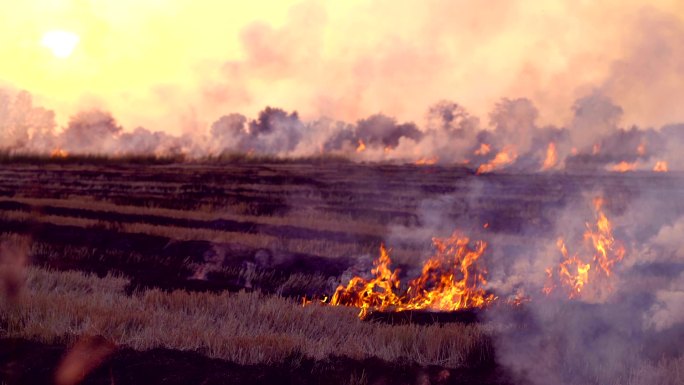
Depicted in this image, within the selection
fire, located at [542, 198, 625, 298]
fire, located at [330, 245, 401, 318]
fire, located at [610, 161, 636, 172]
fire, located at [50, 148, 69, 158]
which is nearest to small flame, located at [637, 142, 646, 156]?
→ fire, located at [610, 161, 636, 172]

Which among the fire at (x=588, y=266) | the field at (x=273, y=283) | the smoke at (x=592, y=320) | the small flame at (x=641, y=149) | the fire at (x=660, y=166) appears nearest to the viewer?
the field at (x=273, y=283)

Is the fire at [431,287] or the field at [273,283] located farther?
the fire at [431,287]

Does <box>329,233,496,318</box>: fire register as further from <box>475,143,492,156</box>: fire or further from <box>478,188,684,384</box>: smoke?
<box>475,143,492,156</box>: fire

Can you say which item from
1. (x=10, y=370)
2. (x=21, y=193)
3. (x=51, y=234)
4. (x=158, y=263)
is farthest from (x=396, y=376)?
(x=21, y=193)

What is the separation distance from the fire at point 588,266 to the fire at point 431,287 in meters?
1.19

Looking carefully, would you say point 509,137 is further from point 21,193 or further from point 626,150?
point 21,193

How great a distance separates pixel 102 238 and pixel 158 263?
2.32m

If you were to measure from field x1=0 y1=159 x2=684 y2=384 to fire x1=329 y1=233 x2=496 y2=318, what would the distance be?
411mm

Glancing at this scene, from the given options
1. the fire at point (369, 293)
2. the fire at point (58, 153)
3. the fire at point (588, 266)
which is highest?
the fire at point (58, 153)

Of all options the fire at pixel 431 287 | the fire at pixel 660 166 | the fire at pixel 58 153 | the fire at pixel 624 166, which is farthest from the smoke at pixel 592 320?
the fire at pixel 58 153

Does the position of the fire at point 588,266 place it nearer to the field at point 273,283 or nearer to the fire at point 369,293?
the field at point 273,283

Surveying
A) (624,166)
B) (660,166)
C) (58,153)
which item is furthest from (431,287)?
(58,153)

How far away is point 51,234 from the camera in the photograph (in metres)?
14.4

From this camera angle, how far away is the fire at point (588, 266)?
32.2ft
